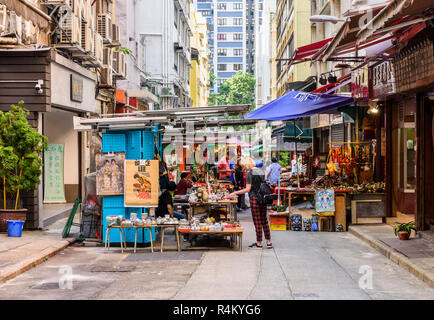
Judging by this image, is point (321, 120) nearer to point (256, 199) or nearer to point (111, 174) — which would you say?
point (256, 199)

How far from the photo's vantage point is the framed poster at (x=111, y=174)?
14.1m

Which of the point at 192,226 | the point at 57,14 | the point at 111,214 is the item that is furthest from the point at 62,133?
the point at 192,226

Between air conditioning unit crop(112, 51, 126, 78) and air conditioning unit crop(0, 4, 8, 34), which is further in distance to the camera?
air conditioning unit crop(112, 51, 126, 78)

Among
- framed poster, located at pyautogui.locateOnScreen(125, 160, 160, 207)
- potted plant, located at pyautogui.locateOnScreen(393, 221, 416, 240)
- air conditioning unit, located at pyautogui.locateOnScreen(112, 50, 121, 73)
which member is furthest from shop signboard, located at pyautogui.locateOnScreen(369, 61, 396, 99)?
air conditioning unit, located at pyautogui.locateOnScreen(112, 50, 121, 73)

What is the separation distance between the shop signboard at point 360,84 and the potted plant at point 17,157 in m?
8.77

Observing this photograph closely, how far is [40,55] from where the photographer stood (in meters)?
16.6

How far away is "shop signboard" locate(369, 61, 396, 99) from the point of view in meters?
15.7

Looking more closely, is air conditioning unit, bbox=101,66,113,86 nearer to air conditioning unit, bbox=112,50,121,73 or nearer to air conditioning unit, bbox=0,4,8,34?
air conditioning unit, bbox=112,50,121,73

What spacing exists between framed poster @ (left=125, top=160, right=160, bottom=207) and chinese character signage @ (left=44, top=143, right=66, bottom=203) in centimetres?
839

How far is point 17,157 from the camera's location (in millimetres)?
14805

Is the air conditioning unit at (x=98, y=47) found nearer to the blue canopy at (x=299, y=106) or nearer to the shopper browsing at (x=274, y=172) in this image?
the blue canopy at (x=299, y=106)

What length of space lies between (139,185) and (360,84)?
789 centimetres

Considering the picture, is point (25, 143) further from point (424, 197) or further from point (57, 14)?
point (424, 197)

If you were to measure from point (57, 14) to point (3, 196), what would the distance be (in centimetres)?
594
